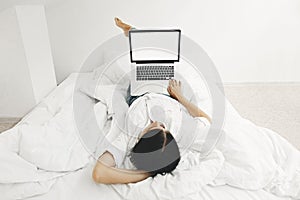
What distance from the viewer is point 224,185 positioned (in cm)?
109

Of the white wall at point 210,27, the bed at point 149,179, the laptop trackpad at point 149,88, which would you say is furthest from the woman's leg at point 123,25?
the bed at point 149,179

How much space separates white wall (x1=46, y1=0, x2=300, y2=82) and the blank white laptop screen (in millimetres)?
384

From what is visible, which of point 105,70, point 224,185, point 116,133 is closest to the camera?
point 224,185

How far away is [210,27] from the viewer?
8.55 ft

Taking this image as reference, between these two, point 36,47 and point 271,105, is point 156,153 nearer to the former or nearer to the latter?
point 36,47

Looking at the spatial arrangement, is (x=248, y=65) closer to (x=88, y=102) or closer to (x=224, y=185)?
(x=88, y=102)

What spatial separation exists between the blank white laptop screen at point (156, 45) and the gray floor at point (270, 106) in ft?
2.55

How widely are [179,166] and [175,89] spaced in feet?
2.21

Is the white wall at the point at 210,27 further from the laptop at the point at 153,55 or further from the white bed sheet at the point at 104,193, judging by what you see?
the white bed sheet at the point at 104,193

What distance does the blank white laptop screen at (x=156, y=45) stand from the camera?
220 cm

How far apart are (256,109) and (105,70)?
1319mm

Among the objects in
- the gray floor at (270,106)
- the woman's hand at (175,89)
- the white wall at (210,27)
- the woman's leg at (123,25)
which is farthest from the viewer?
the white wall at (210,27)

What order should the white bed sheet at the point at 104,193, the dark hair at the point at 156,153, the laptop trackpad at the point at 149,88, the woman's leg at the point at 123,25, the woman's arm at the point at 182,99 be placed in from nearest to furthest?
the white bed sheet at the point at 104,193
the dark hair at the point at 156,153
the woman's arm at the point at 182,99
the laptop trackpad at the point at 149,88
the woman's leg at the point at 123,25

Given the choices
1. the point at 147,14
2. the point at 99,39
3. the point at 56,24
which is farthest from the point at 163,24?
the point at 56,24
